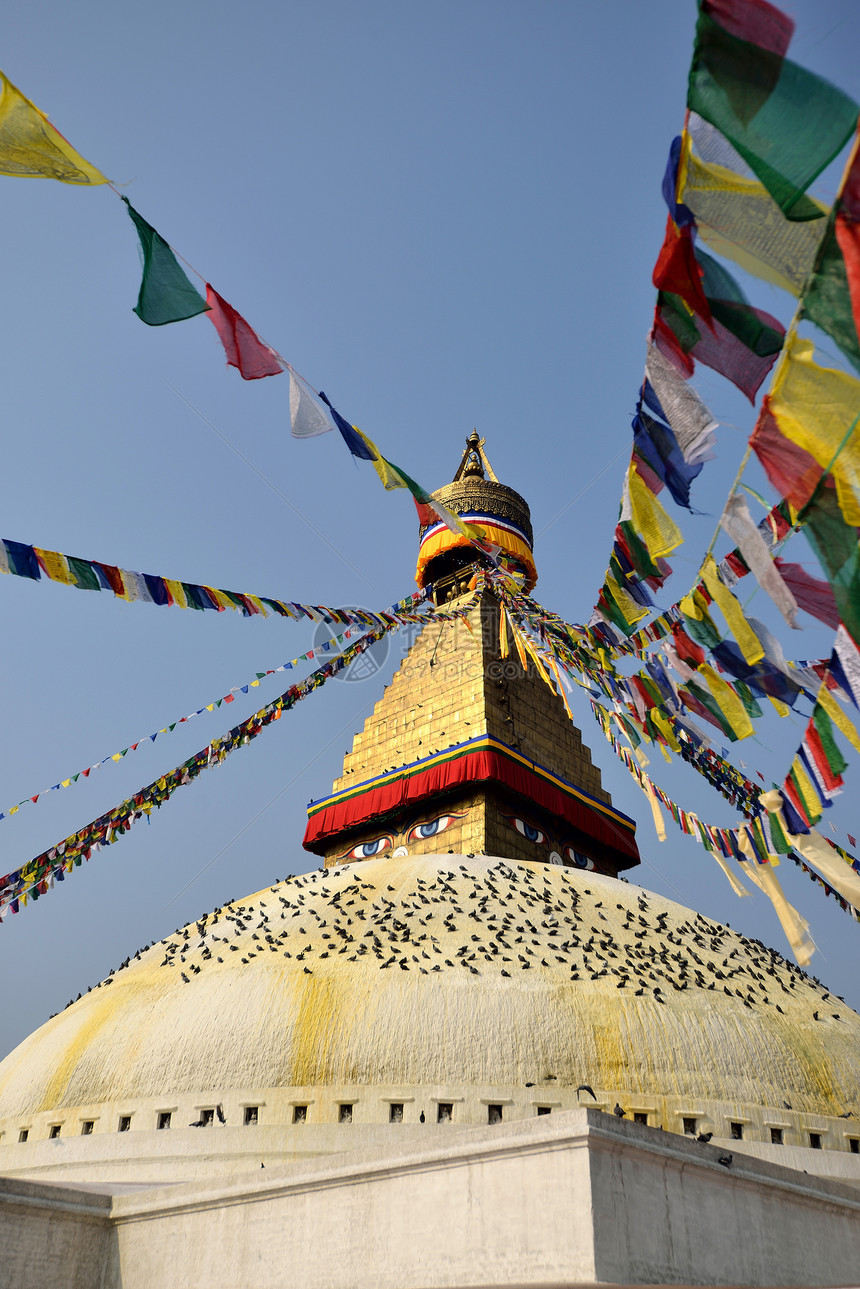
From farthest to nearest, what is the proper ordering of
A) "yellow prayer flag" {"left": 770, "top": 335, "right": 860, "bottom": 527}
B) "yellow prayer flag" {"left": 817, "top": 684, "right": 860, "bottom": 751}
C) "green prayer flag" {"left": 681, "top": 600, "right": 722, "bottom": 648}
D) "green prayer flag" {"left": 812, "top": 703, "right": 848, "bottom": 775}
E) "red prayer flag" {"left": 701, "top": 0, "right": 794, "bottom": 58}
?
"green prayer flag" {"left": 681, "top": 600, "right": 722, "bottom": 648}, "green prayer flag" {"left": 812, "top": 703, "right": 848, "bottom": 775}, "yellow prayer flag" {"left": 817, "top": 684, "right": 860, "bottom": 751}, "yellow prayer flag" {"left": 770, "top": 335, "right": 860, "bottom": 527}, "red prayer flag" {"left": 701, "top": 0, "right": 794, "bottom": 58}

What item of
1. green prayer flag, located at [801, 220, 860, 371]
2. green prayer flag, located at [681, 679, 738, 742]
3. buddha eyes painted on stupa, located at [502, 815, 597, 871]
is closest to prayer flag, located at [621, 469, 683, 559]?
green prayer flag, located at [681, 679, 738, 742]

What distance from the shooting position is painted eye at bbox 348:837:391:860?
12.3 m

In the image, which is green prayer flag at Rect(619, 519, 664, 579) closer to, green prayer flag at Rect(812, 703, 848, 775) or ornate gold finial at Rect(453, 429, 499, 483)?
green prayer flag at Rect(812, 703, 848, 775)

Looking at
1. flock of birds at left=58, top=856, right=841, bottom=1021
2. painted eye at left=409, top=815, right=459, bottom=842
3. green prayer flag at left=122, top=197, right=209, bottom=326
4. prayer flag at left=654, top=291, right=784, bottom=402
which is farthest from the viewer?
painted eye at left=409, top=815, right=459, bottom=842

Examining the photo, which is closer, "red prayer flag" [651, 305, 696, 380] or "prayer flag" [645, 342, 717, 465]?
"red prayer flag" [651, 305, 696, 380]

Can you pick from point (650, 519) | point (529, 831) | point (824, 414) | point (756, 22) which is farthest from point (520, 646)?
point (756, 22)

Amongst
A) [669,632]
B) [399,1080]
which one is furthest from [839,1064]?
[669,632]

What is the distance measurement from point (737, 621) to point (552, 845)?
26.6 feet

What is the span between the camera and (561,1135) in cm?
436

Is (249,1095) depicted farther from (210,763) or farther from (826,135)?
(826,135)

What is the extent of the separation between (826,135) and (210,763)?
9.57m

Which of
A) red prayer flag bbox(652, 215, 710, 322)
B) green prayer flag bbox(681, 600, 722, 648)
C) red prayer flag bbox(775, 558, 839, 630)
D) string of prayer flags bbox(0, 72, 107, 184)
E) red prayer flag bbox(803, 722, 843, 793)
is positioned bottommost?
red prayer flag bbox(803, 722, 843, 793)

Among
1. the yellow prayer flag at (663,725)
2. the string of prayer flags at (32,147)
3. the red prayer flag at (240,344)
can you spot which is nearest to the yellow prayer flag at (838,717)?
the yellow prayer flag at (663,725)

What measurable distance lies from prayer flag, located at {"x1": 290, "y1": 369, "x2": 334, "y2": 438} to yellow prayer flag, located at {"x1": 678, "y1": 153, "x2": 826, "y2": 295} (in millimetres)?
2961
